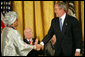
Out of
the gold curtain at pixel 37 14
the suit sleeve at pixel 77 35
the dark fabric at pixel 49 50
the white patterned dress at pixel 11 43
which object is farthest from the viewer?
the gold curtain at pixel 37 14

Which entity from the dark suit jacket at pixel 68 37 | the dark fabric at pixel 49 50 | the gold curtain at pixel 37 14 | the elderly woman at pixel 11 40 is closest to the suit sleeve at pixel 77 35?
the dark suit jacket at pixel 68 37

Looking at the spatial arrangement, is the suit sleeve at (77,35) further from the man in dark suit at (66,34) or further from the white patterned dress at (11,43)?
the white patterned dress at (11,43)

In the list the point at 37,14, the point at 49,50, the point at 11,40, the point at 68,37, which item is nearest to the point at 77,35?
the point at 68,37

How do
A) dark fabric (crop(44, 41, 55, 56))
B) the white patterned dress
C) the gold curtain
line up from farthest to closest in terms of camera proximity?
the gold curtain → dark fabric (crop(44, 41, 55, 56)) → the white patterned dress

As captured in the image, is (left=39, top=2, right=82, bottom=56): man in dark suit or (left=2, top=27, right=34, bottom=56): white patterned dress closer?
(left=2, top=27, right=34, bottom=56): white patterned dress

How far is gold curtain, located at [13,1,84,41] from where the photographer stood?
5.47 meters

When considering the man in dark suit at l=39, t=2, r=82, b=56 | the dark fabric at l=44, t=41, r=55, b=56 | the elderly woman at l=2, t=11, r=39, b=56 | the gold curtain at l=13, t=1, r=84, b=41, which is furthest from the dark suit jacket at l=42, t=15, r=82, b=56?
the gold curtain at l=13, t=1, r=84, b=41

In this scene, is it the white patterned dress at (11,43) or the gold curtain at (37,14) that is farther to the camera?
the gold curtain at (37,14)

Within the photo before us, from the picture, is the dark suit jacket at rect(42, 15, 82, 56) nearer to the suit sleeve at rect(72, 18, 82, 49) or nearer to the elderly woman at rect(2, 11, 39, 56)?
the suit sleeve at rect(72, 18, 82, 49)

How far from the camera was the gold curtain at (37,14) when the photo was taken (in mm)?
5471

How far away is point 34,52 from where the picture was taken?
4.40 meters

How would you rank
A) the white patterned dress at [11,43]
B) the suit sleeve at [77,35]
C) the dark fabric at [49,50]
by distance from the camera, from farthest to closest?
the dark fabric at [49,50] → the suit sleeve at [77,35] → the white patterned dress at [11,43]

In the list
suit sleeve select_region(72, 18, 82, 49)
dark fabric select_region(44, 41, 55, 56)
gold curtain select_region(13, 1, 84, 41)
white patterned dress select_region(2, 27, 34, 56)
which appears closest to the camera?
white patterned dress select_region(2, 27, 34, 56)

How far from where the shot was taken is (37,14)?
550 cm
